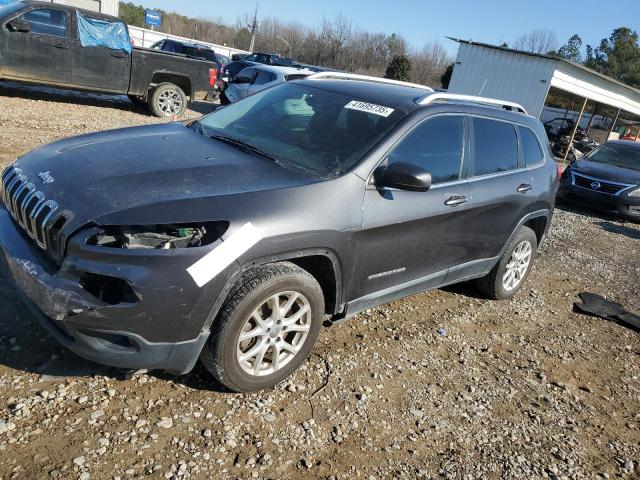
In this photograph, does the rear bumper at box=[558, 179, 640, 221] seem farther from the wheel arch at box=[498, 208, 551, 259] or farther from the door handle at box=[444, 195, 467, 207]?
the door handle at box=[444, 195, 467, 207]

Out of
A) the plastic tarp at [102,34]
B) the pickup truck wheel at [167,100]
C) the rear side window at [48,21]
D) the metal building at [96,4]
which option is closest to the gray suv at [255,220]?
the rear side window at [48,21]

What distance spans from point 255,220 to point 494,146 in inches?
103

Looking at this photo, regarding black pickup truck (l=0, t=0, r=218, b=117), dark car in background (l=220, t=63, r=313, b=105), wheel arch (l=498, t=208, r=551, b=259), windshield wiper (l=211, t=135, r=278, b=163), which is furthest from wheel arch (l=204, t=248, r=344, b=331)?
dark car in background (l=220, t=63, r=313, b=105)

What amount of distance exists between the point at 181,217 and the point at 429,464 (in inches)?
74.8

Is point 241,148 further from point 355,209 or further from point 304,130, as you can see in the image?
point 355,209

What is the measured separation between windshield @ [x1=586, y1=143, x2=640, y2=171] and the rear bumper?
1386 mm

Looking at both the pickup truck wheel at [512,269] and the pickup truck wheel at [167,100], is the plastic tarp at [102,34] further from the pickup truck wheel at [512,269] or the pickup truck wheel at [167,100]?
the pickup truck wheel at [512,269]

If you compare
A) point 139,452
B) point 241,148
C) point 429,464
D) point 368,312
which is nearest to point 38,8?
point 241,148

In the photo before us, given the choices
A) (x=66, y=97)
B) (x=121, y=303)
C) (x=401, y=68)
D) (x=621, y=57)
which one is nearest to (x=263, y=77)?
(x=66, y=97)

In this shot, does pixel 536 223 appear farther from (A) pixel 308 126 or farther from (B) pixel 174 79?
(B) pixel 174 79

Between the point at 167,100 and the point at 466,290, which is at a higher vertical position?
the point at 167,100

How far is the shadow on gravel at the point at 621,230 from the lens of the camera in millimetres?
9561

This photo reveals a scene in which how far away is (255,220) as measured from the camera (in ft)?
8.81

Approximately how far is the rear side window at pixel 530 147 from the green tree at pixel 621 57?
63.9 metres
